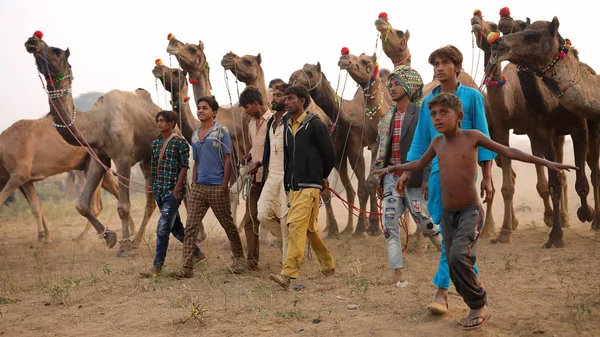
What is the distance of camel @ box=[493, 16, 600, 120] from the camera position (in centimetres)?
680

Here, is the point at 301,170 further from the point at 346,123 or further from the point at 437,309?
the point at 346,123

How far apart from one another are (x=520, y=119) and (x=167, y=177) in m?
5.05

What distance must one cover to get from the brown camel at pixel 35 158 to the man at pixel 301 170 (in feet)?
23.9

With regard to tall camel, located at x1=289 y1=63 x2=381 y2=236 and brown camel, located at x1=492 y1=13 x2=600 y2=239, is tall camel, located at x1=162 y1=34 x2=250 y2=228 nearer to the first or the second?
tall camel, located at x1=289 y1=63 x2=381 y2=236

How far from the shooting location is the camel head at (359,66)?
8.98 metres

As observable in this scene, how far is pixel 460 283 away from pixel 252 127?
12.1ft

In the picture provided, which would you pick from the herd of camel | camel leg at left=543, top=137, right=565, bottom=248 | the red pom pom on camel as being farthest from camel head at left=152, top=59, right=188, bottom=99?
camel leg at left=543, top=137, right=565, bottom=248

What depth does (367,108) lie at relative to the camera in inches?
362

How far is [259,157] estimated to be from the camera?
6992 millimetres

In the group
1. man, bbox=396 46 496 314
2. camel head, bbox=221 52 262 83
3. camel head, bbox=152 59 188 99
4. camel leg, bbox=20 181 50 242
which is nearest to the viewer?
man, bbox=396 46 496 314

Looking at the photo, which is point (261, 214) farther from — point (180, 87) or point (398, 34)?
point (398, 34)

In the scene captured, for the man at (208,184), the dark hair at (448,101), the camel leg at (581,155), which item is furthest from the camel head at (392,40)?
the dark hair at (448,101)

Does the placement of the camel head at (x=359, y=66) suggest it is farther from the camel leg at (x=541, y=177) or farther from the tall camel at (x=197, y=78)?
the camel leg at (x=541, y=177)

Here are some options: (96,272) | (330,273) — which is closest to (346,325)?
(330,273)
